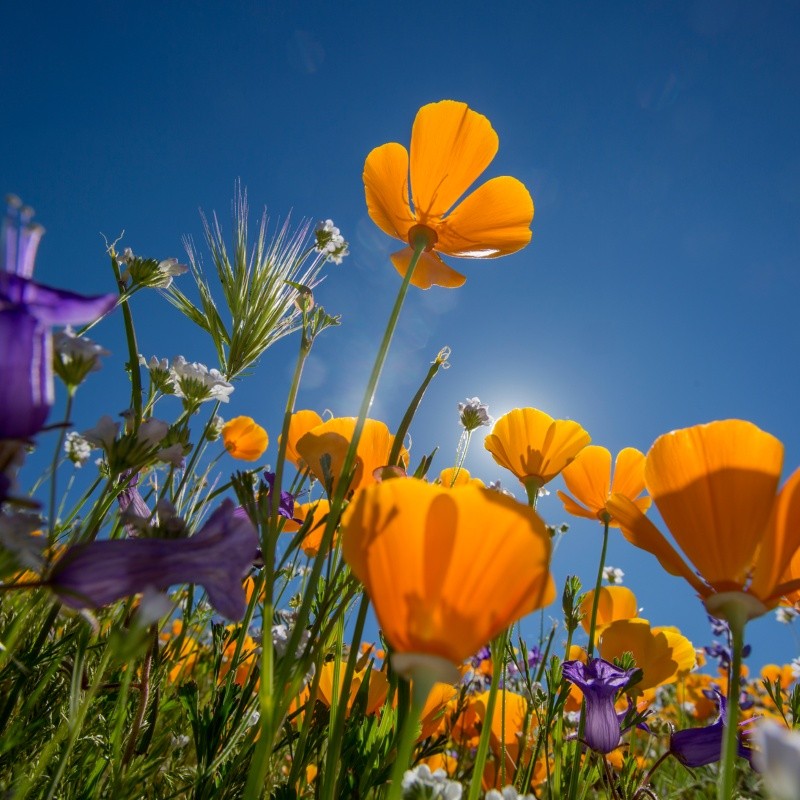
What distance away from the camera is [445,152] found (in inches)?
49.1

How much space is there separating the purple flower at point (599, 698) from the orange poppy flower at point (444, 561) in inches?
32.9

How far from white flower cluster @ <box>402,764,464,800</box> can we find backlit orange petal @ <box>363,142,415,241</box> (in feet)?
3.39

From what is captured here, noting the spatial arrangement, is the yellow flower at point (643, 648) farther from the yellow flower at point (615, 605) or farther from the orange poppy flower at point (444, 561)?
the orange poppy flower at point (444, 561)

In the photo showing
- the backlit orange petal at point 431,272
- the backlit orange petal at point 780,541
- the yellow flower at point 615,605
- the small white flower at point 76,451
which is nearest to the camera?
the backlit orange petal at point 780,541

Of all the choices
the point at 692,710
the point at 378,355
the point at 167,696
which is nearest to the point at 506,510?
the point at 378,355

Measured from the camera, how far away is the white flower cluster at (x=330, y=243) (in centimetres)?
164

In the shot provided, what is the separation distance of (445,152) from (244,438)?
193 centimetres

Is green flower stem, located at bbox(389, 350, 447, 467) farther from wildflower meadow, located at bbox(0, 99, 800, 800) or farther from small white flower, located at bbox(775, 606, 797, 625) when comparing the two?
small white flower, located at bbox(775, 606, 797, 625)

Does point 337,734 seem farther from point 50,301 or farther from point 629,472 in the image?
point 629,472

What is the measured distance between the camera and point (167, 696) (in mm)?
1696

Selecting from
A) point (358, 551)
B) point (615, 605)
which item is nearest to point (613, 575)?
point (615, 605)

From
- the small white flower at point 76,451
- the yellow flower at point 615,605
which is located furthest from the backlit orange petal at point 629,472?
the small white flower at point 76,451

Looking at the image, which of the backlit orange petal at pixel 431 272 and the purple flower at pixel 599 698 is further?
the backlit orange petal at pixel 431 272

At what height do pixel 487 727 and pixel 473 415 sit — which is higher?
pixel 473 415
